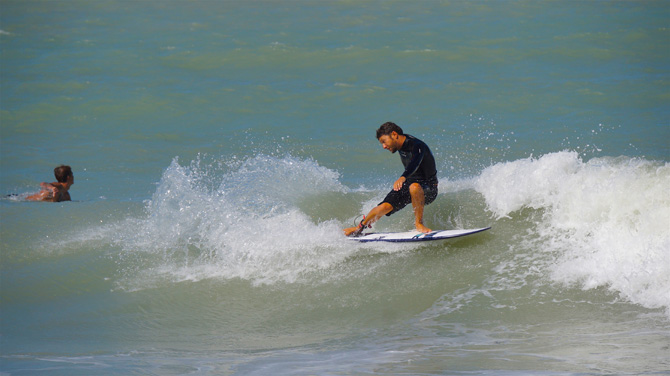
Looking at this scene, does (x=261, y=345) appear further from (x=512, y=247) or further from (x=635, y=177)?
(x=635, y=177)

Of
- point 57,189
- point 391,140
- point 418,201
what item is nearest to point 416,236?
point 418,201

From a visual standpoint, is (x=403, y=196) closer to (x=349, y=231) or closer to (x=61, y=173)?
(x=349, y=231)

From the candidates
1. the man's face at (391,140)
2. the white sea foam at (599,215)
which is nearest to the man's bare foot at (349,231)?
the man's face at (391,140)

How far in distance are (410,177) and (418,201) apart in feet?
0.91

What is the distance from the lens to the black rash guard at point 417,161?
287 inches

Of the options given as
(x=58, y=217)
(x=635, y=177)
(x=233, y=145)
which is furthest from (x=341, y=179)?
(x=635, y=177)

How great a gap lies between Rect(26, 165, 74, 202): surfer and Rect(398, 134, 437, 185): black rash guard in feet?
18.4

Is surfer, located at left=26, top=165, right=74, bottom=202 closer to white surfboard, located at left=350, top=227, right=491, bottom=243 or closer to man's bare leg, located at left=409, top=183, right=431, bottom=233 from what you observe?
white surfboard, located at left=350, top=227, right=491, bottom=243

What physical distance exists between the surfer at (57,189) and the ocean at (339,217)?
0.76 ft

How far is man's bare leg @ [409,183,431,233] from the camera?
7316mm

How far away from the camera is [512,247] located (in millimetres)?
7344

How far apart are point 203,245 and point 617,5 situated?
19147 millimetres

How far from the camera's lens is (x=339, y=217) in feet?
29.2

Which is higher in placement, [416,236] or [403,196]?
[403,196]
